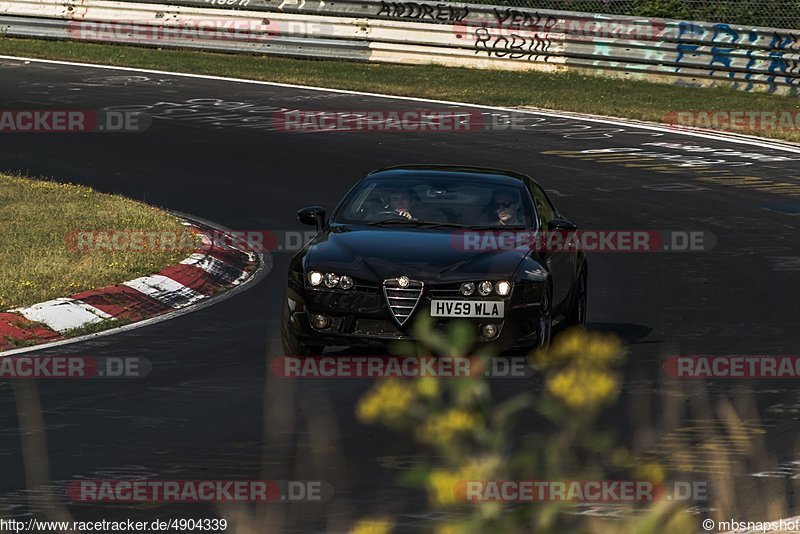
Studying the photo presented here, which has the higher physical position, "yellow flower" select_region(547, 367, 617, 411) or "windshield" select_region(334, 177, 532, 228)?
"yellow flower" select_region(547, 367, 617, 411)

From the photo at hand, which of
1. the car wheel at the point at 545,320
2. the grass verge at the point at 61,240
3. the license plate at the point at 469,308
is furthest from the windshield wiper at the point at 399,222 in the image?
the grass verge at the point at 61,240

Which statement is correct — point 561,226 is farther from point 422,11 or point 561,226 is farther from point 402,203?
point 422,11

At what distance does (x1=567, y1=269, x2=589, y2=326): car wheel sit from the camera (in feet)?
40.7

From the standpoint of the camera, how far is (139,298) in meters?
13.4

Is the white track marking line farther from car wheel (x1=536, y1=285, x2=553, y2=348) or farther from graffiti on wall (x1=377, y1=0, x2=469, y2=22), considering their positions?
graffiti on wall (x1=377, y1=0, x2=469, y2=22)

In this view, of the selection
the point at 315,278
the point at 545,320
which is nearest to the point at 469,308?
the point at 545,320

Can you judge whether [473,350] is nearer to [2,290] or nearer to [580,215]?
[2,290]

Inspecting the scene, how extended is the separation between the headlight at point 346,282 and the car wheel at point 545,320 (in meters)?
1.34

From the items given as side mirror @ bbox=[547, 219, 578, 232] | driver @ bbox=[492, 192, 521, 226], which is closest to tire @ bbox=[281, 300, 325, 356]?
driver @ bbox=[492, 192, 521, 226]

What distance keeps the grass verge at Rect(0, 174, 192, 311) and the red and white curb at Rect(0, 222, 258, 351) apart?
0.15 metres

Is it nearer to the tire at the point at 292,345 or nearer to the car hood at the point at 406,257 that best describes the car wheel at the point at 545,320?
the car hood at the point at 406,257

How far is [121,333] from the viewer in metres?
12.2

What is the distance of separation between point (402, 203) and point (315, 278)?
5.03 feet

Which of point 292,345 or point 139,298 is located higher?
point 292,345
